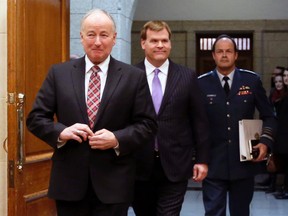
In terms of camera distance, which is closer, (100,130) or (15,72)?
(100,130)

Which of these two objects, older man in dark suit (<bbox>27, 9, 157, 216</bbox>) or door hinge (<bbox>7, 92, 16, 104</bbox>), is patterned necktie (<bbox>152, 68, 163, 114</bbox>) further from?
door hinge (<bbox>7, 92, 16, 104</bbox>)

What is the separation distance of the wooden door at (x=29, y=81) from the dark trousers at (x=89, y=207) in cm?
177

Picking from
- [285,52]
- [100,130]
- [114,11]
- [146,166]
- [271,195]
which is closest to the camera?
[100,130]

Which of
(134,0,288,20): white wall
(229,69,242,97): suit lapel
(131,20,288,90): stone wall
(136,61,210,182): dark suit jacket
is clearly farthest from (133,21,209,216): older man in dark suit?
(131,20,288,90): stone wall

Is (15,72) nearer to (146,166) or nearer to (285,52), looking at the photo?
(146,166)

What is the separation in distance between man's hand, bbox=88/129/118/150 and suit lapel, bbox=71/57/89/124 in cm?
17

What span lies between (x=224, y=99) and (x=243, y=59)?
8.77 metres

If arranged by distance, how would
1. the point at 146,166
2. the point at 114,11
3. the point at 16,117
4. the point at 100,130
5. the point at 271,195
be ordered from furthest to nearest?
the point at 271,195, the point at 114,11, the point at 16,117, the point at 146,166, the point at 100,130

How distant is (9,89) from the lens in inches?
210

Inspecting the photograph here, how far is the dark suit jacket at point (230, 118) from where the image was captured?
546cm

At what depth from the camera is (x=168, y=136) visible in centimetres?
460

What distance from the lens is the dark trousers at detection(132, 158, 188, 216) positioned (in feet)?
15.0

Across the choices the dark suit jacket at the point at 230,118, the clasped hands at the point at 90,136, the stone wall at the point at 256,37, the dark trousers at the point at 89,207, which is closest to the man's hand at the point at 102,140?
the clasped hands at the point at 90,136

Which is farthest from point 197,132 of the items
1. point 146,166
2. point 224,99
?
point 224,99
